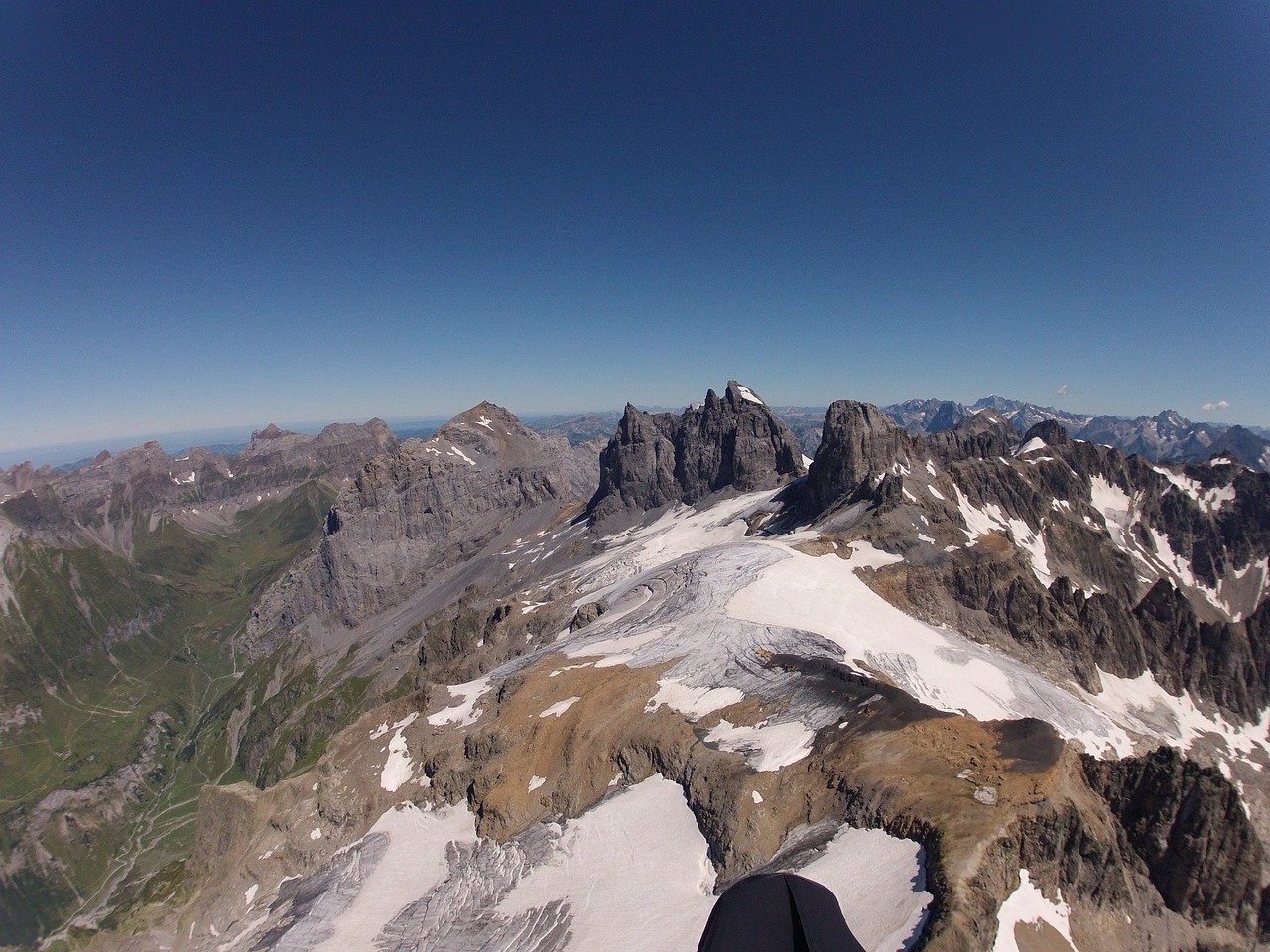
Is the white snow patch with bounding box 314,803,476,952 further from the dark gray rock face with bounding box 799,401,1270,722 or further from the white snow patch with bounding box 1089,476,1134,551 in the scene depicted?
the white snow patch with bounding box 1089,476,1134,551

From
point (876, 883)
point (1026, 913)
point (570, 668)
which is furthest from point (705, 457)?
point (1026, 913)

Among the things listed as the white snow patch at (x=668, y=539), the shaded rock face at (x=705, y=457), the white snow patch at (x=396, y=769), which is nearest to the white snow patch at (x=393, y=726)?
the white snow patch at (x=396, y=769)

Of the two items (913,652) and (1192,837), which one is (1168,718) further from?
(1192,837)

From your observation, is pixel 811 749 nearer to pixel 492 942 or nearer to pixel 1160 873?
pixel 1160 873

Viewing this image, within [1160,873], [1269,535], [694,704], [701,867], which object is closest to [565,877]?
[701,867]

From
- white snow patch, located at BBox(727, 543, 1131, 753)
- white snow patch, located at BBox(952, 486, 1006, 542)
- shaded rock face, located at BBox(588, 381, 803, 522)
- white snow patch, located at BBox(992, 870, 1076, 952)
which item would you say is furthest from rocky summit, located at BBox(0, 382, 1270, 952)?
shaded rock face, located at BBox(588, 381, 803, 522)

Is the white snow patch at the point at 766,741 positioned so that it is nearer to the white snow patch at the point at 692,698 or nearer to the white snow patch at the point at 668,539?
the white snow patch at the point at 692,698
